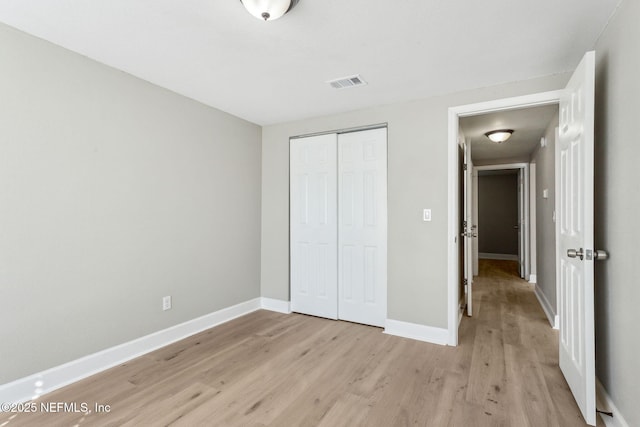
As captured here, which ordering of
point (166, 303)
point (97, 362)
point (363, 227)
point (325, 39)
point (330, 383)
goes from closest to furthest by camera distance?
point (325, 39), point (330, 383), point (97, 362), point (166, 303), point (363, 227)

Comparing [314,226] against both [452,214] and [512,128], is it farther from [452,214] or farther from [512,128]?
[512,128]

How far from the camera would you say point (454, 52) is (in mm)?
2248

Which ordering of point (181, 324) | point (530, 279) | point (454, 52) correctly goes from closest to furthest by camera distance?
1. point (454, 52)
2. point (181, 324)
3. point (530, 279)

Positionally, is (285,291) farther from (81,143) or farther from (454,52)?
(454,52)

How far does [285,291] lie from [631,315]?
10.2 feet

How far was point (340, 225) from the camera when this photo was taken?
364cm

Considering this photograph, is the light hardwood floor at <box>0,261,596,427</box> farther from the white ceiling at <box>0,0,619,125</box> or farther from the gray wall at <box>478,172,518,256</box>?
the gray wall at <box>478,172,518,256</box>

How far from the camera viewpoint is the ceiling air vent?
105 inches

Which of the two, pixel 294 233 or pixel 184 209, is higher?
pixel 184 209

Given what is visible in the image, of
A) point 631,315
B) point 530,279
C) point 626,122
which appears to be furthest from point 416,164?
point 530,279

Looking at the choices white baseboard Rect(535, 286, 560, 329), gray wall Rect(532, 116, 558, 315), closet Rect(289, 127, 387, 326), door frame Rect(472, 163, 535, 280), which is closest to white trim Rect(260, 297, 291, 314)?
closet Rect(289, 127, 387, 326)

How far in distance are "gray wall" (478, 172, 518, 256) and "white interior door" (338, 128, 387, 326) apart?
6.42 metres

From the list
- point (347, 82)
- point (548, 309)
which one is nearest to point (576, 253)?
point (347, 82)

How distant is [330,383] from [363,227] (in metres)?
1.66
